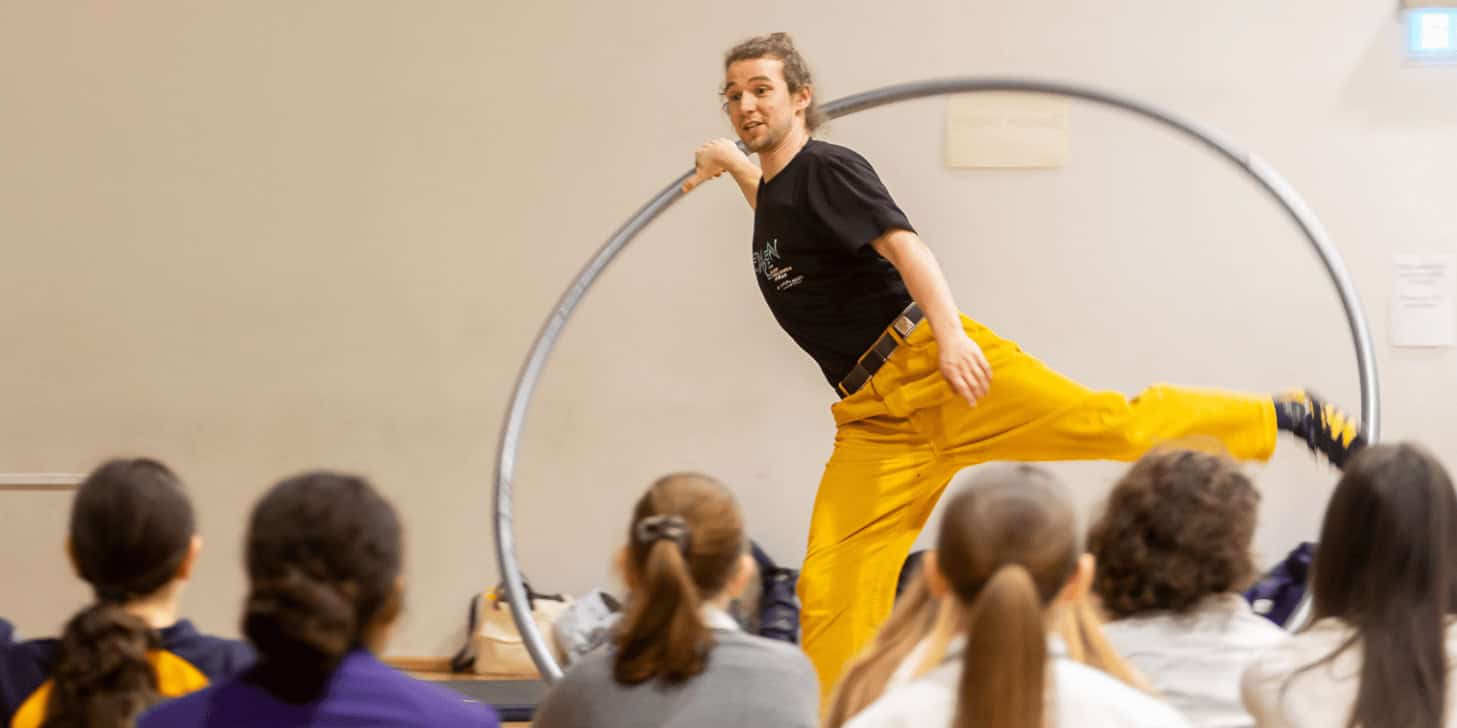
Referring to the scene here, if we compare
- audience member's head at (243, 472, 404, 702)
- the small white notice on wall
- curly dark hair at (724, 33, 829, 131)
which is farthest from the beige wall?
audience member's head at (243, 472, 404, 702)

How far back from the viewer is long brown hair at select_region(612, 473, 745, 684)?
1.94m

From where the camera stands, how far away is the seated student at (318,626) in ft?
5.61

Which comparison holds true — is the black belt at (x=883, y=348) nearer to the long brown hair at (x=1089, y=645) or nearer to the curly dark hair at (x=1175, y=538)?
the curly dark hair at (x=1175, y=538)

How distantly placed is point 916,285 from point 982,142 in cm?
201

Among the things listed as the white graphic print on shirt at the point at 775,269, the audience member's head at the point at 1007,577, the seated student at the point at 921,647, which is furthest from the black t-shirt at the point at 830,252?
the audience member's head at the point at 1007,577

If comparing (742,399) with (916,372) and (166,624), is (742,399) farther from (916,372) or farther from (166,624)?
(166,624)

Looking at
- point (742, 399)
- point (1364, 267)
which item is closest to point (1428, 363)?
point (1364, 267)

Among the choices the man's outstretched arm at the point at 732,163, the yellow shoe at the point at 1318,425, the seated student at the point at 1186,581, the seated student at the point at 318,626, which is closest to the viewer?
the seated student at the point at 318,626

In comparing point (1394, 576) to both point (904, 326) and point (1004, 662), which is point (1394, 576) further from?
point (904, 326)

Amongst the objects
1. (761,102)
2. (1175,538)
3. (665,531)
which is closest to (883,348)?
(761,102)

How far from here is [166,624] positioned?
6.83 feet

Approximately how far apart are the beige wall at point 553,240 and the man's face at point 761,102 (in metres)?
1.68

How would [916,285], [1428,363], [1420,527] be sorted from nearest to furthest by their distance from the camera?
1. [1420,527]
2. [916,285]
3. [1428,363]

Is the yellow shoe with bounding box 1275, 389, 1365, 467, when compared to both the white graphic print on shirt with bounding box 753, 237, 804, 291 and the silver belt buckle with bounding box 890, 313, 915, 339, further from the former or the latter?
the white graphic print on shirt with bounding box 753, 237, 804, 291
